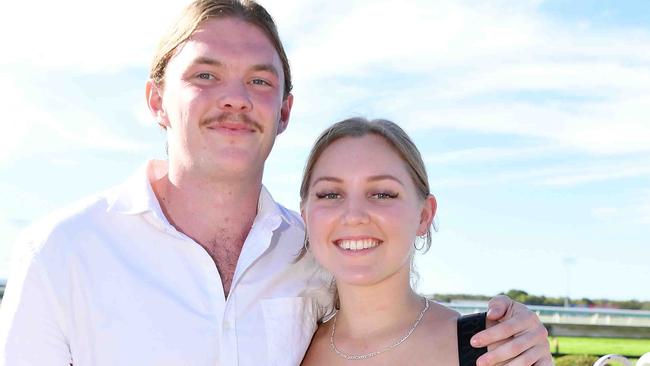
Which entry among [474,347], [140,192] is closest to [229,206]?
Answer: [140,192]

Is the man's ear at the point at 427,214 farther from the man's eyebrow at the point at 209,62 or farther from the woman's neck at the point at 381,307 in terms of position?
the man's eyebrow at the point at 209,62

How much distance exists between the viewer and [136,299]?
10.6 feet

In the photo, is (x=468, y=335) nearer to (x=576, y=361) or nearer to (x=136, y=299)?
(x=136, y=299)

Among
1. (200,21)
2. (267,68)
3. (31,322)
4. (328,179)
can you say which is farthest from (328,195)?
(31,322)

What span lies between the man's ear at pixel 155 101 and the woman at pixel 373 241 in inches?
31.9

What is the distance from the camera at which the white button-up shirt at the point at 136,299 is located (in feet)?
10.1

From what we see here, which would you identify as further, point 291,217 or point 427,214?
point 291,217

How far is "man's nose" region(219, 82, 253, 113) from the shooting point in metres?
3.55

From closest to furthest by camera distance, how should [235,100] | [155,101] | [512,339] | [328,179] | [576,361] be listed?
[512,339]
[328,179]
[235,100]
[155,101]
[576,361]

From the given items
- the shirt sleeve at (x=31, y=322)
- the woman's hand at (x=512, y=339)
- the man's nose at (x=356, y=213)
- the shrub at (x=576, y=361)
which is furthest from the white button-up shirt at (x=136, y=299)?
the shrub at (x=576, y=361)

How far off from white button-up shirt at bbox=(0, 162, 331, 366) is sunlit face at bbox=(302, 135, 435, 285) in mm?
329

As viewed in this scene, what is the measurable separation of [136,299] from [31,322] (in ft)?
1.31

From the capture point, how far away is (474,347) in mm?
3059

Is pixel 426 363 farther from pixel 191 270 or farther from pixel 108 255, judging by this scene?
pixel 108 255
